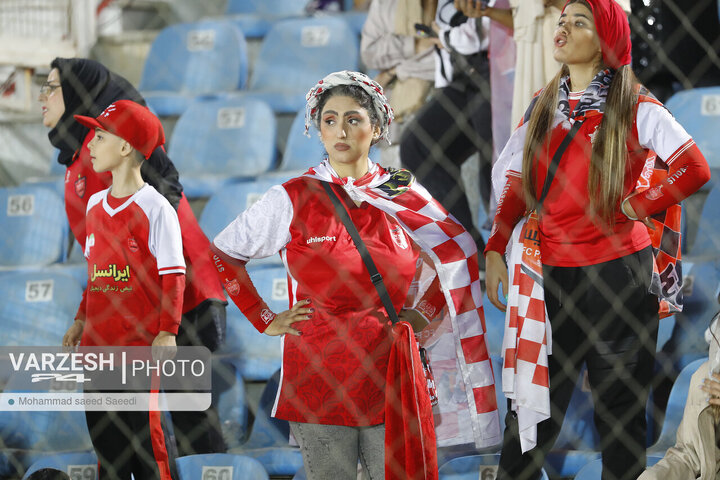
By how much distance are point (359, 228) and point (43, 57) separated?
2.39 meters

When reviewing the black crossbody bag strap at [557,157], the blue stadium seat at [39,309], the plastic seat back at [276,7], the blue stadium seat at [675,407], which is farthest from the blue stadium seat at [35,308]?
the plastic seat back at [276,7]

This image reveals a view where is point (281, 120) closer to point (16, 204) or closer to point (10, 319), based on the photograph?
point (16, 204)

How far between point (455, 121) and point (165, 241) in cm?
84

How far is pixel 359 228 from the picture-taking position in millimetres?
1718

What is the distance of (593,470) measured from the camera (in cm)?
193

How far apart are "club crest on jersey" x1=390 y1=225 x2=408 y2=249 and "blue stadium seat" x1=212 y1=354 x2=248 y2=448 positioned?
2.64 feet

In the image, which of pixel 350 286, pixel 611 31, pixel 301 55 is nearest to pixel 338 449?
pixel 350 286

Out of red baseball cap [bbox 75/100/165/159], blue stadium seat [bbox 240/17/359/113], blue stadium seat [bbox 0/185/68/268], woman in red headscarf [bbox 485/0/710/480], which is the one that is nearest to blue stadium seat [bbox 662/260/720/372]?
woman in red headscarf [bbox 485/0/710/480]

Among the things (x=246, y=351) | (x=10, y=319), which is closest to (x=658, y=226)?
(x=246, y=351)

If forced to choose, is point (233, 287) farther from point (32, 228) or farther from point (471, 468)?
point (32, 228)

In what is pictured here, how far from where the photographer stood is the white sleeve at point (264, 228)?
1726 millimetres

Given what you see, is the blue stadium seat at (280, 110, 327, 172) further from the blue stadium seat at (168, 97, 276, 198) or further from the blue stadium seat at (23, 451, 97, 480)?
the blue stadium seat at (23, 451, 97, 480)

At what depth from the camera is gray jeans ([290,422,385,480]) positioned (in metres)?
1.65

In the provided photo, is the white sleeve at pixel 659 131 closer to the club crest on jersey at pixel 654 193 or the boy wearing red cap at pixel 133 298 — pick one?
the club crest on jersey at pixel 654 193
